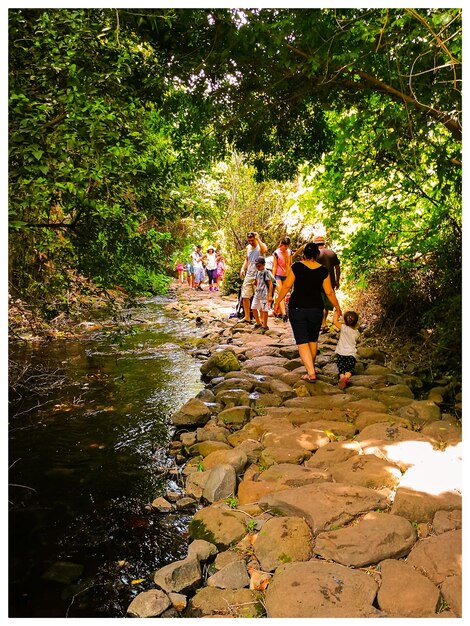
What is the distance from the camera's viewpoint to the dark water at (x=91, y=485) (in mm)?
3041

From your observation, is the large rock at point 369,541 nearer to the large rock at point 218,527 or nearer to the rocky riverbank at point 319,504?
the rocky riverbank at point 319,504

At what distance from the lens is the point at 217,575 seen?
2844 millimetres

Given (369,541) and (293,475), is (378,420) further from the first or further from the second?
(369,541)

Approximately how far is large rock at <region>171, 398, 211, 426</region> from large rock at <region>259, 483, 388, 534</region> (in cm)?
197

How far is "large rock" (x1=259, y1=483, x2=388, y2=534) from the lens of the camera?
3.07 metres

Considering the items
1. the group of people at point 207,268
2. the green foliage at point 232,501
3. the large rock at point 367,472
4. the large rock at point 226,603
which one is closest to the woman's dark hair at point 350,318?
the large rock at point 367,472

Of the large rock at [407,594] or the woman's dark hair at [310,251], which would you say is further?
the woman's dark hair at [310,251]

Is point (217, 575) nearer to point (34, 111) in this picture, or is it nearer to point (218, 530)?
point (218, 530)

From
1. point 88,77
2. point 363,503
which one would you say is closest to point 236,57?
point 88,77

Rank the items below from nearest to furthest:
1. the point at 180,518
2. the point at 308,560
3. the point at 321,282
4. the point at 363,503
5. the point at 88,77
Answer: the point at 308,560
the point at 363,503
the point at 88,77
the point at 180,518
the point at 321,282

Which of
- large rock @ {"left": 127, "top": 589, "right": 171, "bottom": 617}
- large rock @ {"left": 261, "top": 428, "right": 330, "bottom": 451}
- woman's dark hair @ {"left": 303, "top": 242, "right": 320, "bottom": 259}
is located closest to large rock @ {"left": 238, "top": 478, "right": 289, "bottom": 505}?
large rock @ {"left": 261, "top": 428, "right": 330, "bottom": 451}

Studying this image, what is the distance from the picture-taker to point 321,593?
2.46 m

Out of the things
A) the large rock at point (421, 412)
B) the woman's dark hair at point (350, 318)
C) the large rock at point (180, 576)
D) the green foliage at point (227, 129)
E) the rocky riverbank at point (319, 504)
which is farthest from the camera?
the woman's dark hair at point (350, 318)
